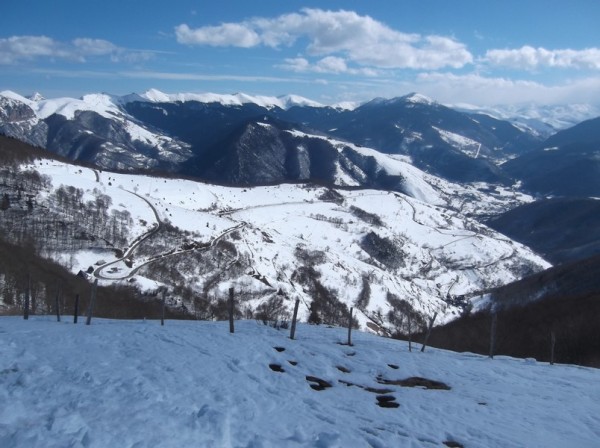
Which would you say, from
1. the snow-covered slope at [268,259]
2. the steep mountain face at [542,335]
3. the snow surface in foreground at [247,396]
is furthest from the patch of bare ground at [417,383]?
the snow-covered slope at [268,259]

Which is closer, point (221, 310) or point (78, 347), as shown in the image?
point (78, 347)

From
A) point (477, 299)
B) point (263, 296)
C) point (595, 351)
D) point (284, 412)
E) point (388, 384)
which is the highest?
point (284, 412)

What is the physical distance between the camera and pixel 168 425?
1309 centimetres

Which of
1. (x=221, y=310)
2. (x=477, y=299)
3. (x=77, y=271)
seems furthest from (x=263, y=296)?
(x=477, y=299)

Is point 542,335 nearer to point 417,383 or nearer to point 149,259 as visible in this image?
point 417,383

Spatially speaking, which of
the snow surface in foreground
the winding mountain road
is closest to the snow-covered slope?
the winding mountain road

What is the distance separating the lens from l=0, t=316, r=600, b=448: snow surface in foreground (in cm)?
1302

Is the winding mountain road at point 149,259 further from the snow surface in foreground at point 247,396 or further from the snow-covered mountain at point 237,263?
the snow surface in foreground at point 247,396

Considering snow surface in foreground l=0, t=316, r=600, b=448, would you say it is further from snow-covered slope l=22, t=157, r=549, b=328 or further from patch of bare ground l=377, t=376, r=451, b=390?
snow-covered slope l=22, t=157, r=549, b=328

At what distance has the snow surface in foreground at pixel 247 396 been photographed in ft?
42.7

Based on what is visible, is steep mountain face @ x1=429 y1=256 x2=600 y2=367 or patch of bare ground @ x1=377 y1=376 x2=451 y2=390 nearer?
patch of bare ground @ x1=377 y1=376 x2=451 y2=390

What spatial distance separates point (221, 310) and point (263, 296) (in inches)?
519

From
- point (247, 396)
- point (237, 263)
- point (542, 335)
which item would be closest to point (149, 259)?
point (237, 263)

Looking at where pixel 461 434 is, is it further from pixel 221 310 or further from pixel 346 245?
pixel 346 245
